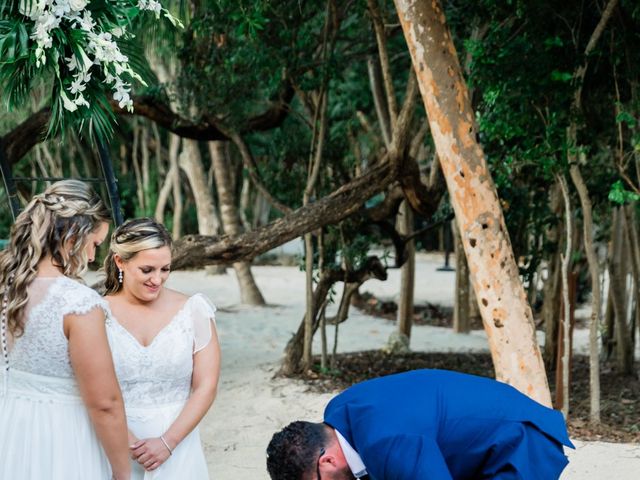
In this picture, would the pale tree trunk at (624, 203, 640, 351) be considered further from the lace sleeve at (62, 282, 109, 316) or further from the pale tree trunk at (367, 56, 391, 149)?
the lace sleeve at (62, 282, 109, 316)

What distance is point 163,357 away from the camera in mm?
3721

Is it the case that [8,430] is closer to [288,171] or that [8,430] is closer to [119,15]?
[119,15]

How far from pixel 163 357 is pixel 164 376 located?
0.30 ft

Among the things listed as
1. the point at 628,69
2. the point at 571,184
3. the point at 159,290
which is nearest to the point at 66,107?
the point at 159,290

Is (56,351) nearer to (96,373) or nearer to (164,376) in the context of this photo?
(96,373)

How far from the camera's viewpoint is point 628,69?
7.53 metres

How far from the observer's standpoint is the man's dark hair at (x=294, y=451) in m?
2.70

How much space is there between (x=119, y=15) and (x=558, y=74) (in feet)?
12.9

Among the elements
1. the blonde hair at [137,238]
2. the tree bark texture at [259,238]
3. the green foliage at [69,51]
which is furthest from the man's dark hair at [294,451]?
the tree bark texture at [259,238]

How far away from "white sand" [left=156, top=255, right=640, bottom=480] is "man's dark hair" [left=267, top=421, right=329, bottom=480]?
3.85 metres

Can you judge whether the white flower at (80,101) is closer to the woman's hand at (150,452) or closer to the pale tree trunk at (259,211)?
the woman's hand at (150,452)

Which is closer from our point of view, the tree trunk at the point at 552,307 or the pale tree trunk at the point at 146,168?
the tree trunk at the point at 552,307

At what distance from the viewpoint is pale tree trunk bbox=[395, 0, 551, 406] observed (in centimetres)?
651

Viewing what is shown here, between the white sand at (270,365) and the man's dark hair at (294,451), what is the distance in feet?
12.6
